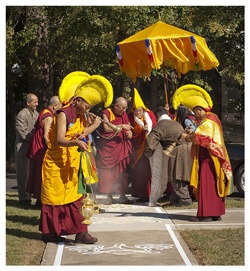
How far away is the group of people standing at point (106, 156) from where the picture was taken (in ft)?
30.1

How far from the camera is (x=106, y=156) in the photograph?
13641 millimetres

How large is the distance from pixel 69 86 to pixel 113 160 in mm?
3391

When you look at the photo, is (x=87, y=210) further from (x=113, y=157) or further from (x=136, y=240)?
(x=113, y=157)

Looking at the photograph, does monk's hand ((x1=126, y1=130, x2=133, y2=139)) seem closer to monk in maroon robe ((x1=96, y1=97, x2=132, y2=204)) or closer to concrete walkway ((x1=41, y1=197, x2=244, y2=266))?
monk in maroon robe ((x1=96, y1=97, x2=132, y2=204))

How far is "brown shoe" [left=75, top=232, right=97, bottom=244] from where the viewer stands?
9336 millimetres

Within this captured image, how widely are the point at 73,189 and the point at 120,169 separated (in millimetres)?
4473

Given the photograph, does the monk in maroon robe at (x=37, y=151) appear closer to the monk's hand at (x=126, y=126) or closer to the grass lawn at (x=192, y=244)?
the grass lawn at (x=192, y=244)

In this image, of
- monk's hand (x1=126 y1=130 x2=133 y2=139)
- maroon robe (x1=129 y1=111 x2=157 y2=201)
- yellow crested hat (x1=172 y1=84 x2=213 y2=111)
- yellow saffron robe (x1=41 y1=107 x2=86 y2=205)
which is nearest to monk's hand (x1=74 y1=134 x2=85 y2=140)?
yellow saffron robe (x1=41 y1=107 x2=86 y2=205)

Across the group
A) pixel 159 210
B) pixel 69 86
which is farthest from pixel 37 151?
pixel 69 86

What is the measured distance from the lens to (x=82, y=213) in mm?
8906

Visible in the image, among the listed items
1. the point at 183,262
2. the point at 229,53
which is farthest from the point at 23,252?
the point at 229,53

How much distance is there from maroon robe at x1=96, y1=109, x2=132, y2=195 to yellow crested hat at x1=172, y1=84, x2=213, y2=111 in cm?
226

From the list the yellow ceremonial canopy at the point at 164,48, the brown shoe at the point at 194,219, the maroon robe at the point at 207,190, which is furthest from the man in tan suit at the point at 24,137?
the maroon robe at the point at 207,190

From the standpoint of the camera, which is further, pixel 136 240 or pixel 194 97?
pixel 194 97
